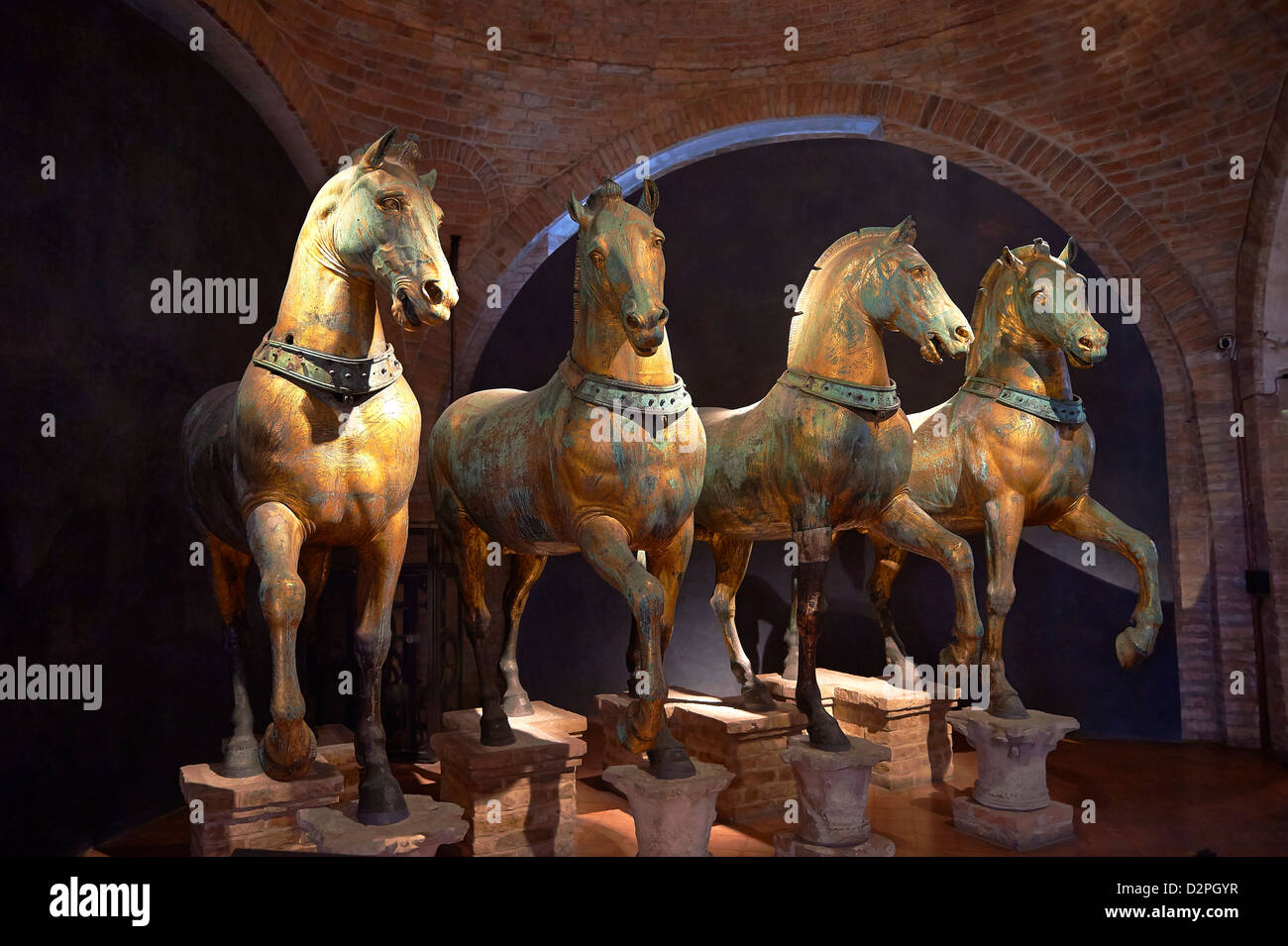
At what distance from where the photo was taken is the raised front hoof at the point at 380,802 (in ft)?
11.1

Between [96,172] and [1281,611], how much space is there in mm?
7809

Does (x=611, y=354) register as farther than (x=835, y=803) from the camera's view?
No

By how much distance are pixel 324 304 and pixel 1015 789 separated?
4.00 metres

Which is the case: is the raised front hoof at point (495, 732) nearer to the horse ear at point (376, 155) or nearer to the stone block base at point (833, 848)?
the stone block base at point (833, 848)

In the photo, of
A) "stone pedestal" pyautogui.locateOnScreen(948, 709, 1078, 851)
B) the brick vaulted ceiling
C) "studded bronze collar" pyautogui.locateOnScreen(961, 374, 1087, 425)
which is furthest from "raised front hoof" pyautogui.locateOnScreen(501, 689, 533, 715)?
the brick vaulted ceiling

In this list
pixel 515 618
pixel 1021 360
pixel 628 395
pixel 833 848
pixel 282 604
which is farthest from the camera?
pixel 1021 360

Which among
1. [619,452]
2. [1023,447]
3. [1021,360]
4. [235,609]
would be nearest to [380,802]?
[235,609]

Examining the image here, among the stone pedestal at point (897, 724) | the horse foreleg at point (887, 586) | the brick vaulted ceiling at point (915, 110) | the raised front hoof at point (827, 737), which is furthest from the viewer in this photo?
the brick vaulted ceiling at point (915, 110)

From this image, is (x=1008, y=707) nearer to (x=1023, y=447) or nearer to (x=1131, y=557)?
(x=1131, y=557)

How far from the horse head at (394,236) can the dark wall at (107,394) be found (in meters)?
2.16

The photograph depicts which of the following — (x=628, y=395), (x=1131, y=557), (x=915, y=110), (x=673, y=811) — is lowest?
(x=673, y=811)

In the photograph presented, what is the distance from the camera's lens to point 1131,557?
5.02m

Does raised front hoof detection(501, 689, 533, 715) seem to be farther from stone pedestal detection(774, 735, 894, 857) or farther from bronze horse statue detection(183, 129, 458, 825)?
stone pedestal detection(774, 735, 894, 857)

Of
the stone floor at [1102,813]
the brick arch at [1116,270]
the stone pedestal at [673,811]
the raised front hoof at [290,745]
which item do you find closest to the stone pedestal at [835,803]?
the stone floor at [1102,813]
